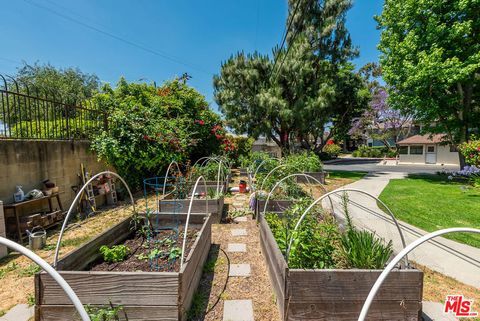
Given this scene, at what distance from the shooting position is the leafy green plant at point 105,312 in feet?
5.92

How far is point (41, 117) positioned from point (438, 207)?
34.5 ft

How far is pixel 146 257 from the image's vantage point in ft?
9.50

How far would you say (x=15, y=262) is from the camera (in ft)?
10.8

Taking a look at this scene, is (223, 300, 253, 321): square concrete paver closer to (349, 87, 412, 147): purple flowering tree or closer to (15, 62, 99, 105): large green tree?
(15, 62, 99, 105): large green tree

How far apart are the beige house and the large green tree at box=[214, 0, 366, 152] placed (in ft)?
39.8

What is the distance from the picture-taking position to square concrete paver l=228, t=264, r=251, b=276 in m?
3.03

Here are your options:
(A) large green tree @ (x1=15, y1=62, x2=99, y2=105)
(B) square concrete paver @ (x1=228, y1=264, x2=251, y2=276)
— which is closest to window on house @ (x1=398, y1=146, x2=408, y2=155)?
(B) square concrete paver @ (x1=228, y1=264, x2=251, y2=276)

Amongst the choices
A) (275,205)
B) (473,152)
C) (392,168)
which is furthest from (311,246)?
(392,168)

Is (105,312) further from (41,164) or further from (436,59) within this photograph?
(436,59)

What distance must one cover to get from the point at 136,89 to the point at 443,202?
11.3 meters

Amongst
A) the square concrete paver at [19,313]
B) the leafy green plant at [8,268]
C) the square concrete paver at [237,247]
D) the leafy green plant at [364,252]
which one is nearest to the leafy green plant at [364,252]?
the leafy green plant at [364,252]

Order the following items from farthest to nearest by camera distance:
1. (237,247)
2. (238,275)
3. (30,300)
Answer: (237,247) → (238,275) → (30,300)

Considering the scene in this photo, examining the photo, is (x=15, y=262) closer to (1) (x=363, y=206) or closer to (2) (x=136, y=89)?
(1) (x=363, y=206)

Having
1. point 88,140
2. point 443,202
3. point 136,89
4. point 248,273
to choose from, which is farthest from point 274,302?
point 136,89
